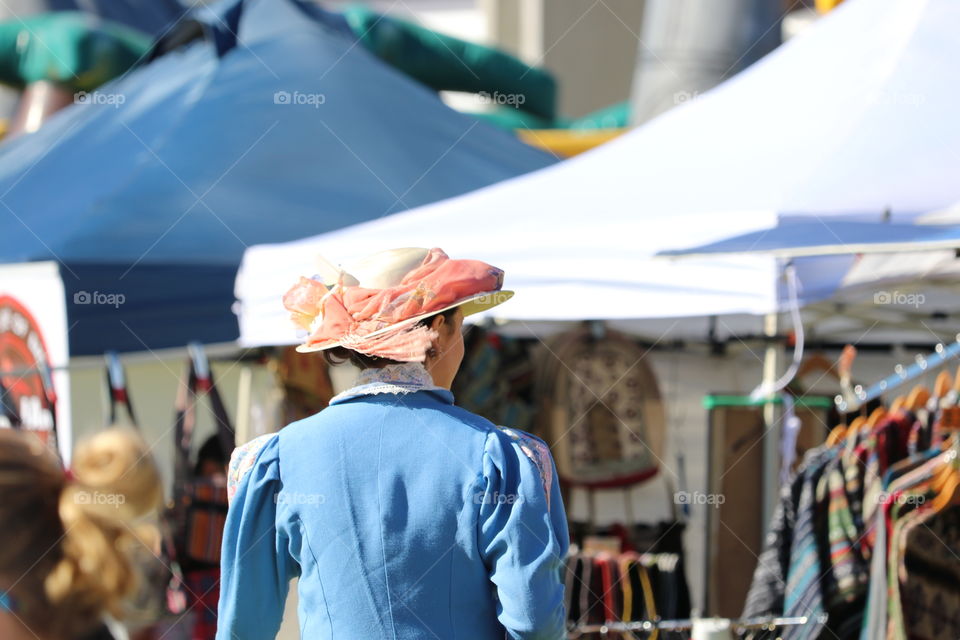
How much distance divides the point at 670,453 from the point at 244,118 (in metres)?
4.24

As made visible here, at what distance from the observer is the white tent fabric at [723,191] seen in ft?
9.80

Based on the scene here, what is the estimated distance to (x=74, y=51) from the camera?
7.79 metres

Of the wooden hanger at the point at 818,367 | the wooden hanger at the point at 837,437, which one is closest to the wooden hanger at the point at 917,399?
the wooden hanger at the point at 837,437

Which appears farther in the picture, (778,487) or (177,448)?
(177,448)

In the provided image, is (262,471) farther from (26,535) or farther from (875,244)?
(875,244)

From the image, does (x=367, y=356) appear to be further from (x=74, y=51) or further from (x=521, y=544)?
(x=74, y=51)

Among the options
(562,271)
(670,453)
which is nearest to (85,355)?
(562,271)

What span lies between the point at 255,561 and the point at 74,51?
6837 millimetres

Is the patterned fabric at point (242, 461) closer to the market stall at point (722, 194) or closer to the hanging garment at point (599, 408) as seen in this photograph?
the market stall at point (722, 194)

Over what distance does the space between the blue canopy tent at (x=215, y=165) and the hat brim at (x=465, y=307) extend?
2405mm

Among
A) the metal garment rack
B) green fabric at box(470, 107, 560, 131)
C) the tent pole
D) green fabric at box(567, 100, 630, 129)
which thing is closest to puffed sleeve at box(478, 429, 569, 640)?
the metal garment rack

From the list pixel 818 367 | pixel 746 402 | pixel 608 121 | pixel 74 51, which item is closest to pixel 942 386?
pixel 746 402

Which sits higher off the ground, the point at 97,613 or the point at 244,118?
the point at 244,118

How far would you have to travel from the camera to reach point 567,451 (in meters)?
5.06
